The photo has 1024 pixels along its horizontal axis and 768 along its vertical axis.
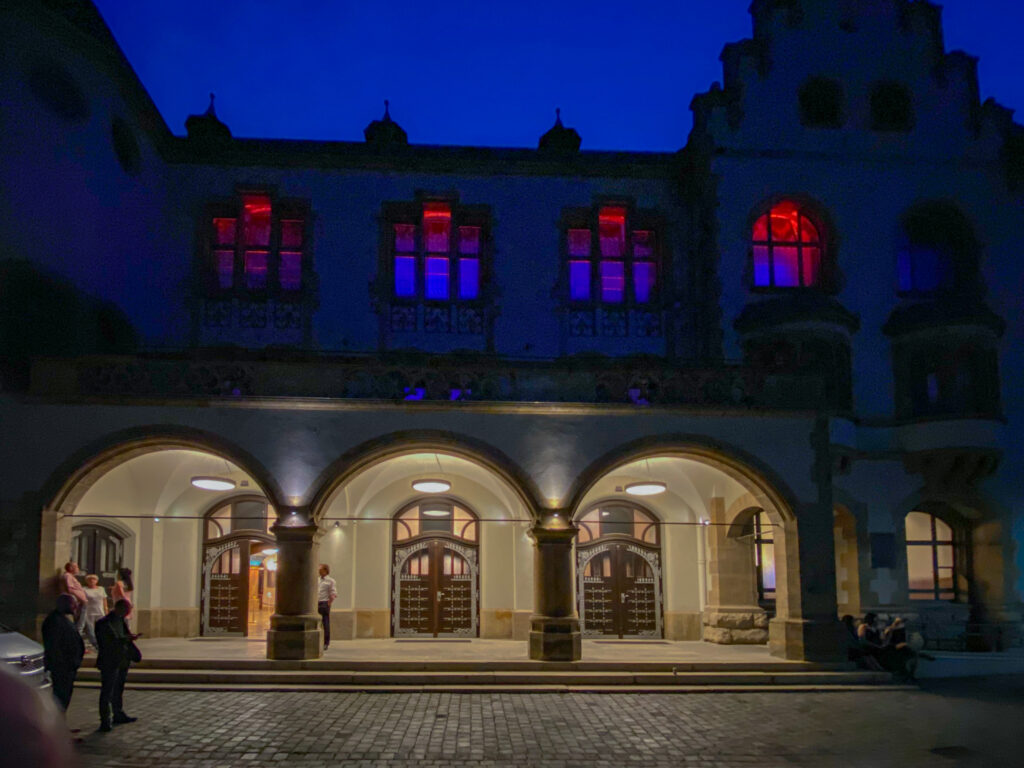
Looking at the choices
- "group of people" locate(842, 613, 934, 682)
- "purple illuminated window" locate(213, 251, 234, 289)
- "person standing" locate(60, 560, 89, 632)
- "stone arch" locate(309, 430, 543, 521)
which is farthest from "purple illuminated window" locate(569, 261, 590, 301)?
"person standing" locate(60, 560, 89, 632)

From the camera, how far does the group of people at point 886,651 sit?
16.3 m

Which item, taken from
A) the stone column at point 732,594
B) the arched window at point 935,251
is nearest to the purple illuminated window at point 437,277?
the stone column at point 732,594

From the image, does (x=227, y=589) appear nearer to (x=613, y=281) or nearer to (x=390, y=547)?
(x=390, y=547)

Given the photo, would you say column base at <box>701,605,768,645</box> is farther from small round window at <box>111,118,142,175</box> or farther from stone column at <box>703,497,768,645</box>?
small round window at <box>111,118,142,175</box>

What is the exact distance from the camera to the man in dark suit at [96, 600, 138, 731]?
11117 millimetres

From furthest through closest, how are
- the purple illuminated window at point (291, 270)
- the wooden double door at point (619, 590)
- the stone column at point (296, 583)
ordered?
the wooden double door at point (619, 590)
the purple illuminated window at point (291, 270)
the stone column at point (296, 583)

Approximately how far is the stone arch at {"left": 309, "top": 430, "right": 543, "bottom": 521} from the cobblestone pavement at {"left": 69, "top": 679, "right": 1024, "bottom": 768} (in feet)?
11.7

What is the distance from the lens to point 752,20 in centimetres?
2184

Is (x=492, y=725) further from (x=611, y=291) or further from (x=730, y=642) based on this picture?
(x=611, y=291)

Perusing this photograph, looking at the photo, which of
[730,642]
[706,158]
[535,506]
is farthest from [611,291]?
[730,642]

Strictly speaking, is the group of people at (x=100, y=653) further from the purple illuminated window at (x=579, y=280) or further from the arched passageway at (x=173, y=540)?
the purple illuminated window at (x=579, y=280)

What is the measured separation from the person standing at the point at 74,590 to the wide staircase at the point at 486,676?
2.74ft

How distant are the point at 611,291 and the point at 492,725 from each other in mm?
11428

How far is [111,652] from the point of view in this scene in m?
11.1
